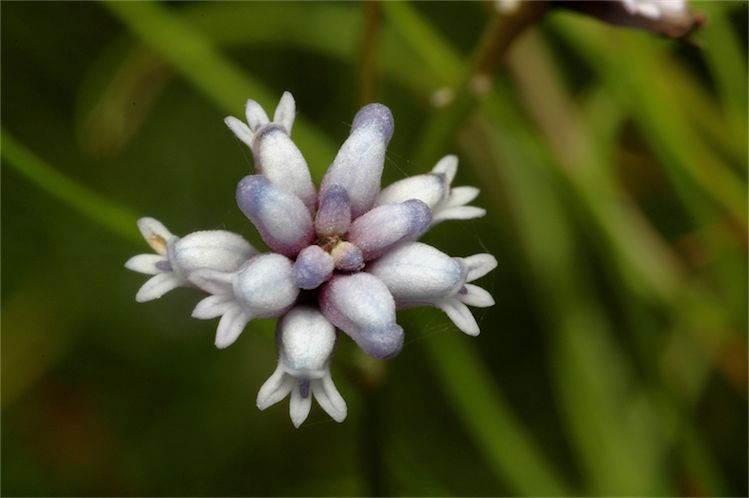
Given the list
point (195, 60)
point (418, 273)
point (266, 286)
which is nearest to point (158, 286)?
point (266, 286)

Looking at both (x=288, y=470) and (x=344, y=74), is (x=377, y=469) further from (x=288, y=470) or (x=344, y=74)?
(x=344, y=74)

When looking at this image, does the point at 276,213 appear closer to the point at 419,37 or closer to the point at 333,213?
the point at 333,213

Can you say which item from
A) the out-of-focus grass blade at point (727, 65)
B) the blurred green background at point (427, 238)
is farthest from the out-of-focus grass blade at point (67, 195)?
the out-of-focus grass blade at point (727, 65)

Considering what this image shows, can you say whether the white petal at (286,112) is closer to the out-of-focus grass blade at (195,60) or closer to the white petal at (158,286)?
the white petal at (158,286)

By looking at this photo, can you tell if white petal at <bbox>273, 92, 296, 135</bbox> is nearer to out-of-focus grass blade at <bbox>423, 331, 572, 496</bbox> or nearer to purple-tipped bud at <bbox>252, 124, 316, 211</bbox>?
purple-tipped bud at <bbox>252, 124, 316, 211</bbox>

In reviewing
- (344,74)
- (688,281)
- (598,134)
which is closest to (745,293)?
(688,281)

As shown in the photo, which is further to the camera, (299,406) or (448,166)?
(448,166)

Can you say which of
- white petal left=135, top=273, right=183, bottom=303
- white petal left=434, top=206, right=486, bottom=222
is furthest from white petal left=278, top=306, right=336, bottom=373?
white petal left=434, top=206, right=486, bottom=222
